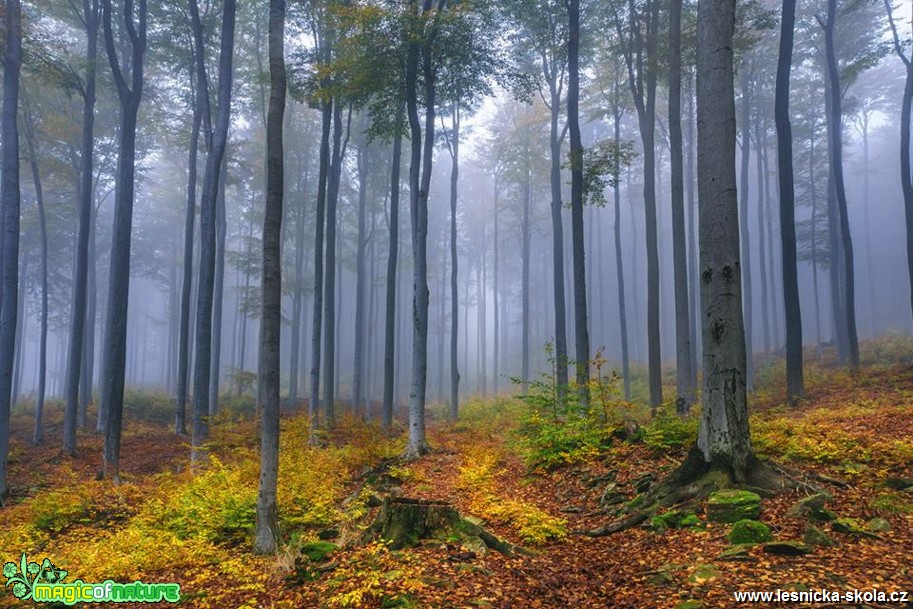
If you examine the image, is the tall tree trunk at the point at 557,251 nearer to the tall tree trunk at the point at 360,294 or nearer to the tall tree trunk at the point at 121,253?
the tall tree trunk at the point at 360,294

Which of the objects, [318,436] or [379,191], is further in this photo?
[379,191]

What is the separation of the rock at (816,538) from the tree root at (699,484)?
3.63ft

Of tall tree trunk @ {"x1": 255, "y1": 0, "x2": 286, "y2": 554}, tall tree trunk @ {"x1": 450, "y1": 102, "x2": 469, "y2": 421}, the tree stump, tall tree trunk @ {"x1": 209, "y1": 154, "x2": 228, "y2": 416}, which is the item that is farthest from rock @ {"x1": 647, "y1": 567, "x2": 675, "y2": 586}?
tall tree trunk @ {"x1": 209, "y1": 154, "x2": 228, "y2": 416}

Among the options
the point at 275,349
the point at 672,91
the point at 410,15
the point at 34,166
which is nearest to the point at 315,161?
the point at 34,166

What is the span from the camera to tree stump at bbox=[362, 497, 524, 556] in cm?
584

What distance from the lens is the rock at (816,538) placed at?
4560 mm

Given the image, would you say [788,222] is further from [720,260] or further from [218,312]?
[218,312]

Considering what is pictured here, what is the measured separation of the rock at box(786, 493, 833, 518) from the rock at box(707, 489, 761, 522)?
12.8 inches

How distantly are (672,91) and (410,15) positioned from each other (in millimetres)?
7305

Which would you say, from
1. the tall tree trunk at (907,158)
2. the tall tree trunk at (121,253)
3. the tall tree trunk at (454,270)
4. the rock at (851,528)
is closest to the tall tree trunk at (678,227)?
the rock at (851,528)

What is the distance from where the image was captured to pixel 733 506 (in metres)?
5.54

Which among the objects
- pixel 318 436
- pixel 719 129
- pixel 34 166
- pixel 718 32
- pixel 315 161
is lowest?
pixel 318 436

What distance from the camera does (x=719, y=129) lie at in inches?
267

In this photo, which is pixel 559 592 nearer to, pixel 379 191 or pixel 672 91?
pixel 672 91
